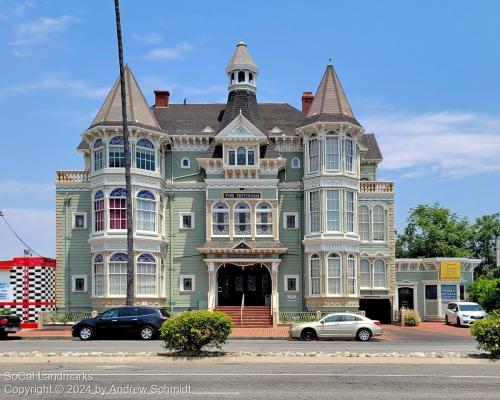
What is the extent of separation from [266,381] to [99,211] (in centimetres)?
2873

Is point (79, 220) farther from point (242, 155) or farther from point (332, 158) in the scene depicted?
point (332, 158)

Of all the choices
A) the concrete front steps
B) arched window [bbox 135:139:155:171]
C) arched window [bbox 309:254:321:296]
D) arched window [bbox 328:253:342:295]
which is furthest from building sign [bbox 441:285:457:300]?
arched window [bbox 135:139:155:171]

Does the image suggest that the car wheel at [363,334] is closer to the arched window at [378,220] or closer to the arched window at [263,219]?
the arched window at [263,219]

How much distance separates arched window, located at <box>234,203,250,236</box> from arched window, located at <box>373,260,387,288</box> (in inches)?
327

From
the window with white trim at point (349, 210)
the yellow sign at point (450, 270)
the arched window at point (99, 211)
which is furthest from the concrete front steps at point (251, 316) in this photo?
the yellow sign at point (450, 270)

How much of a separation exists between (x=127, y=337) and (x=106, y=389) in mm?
15981

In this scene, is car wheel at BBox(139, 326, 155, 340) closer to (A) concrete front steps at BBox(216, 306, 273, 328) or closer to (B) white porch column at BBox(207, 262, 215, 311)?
(A) concrete front steps at BBox(216, 306, 273, 328)

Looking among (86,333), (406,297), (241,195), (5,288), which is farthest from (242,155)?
(86,333)

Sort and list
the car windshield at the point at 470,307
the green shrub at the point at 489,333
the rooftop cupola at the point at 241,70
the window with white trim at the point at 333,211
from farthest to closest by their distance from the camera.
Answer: the rooftop cupola at the point at 241,70 → the car windshield at the point at 470,307 → the window with white trim at the point at 333,211 → the green shrub at the point at 489,333

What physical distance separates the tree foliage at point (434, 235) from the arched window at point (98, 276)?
125 feet

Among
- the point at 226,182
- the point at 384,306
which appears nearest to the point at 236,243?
the point at 226,182

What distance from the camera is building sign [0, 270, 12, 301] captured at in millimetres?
42344

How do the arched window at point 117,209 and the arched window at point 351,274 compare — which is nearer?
the arched window at point 117,209

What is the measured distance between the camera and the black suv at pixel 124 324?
31.1 meters
